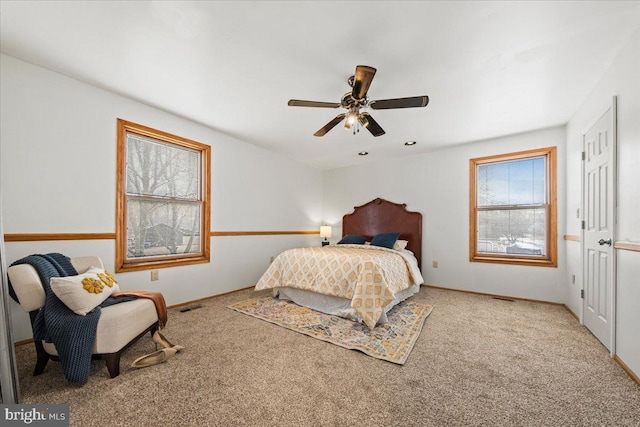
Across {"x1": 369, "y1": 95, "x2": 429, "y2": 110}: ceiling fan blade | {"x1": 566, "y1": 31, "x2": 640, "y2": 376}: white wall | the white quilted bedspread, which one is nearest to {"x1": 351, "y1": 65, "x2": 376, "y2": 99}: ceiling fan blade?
{"x1": 369, "y1": 95, "x2": 429, "y2": 110}: ceiling fan blade

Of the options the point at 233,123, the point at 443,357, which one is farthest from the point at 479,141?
the point at 233,123

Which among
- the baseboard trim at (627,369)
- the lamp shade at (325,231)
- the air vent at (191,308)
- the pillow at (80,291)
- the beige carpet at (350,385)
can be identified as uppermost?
the lamp shade at (325,231)

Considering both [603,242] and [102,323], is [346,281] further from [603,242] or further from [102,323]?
[603,242]

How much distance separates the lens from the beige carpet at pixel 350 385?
4.64 feet

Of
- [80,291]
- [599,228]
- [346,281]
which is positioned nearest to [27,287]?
[80,291]

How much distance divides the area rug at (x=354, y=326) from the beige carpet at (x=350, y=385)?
11 centimetres

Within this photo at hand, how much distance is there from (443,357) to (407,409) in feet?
2.45

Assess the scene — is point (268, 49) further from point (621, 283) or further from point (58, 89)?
point (621, 283)

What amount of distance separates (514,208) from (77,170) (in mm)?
5420

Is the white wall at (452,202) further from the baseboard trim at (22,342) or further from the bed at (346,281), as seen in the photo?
the baseboard trim at (22,342)

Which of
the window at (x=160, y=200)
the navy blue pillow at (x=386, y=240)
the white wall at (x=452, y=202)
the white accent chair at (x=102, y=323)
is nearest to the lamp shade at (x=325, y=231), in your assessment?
the white wall at (x=452, y=202)

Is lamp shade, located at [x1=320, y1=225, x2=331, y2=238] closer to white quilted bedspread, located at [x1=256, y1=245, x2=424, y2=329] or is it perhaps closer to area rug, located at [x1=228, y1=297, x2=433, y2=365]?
white quilted bedspread, located at [x1=256, y1=245, x2=424, y2=329]

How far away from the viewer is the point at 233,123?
3.46m

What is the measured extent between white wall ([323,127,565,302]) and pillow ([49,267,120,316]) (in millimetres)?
4306
